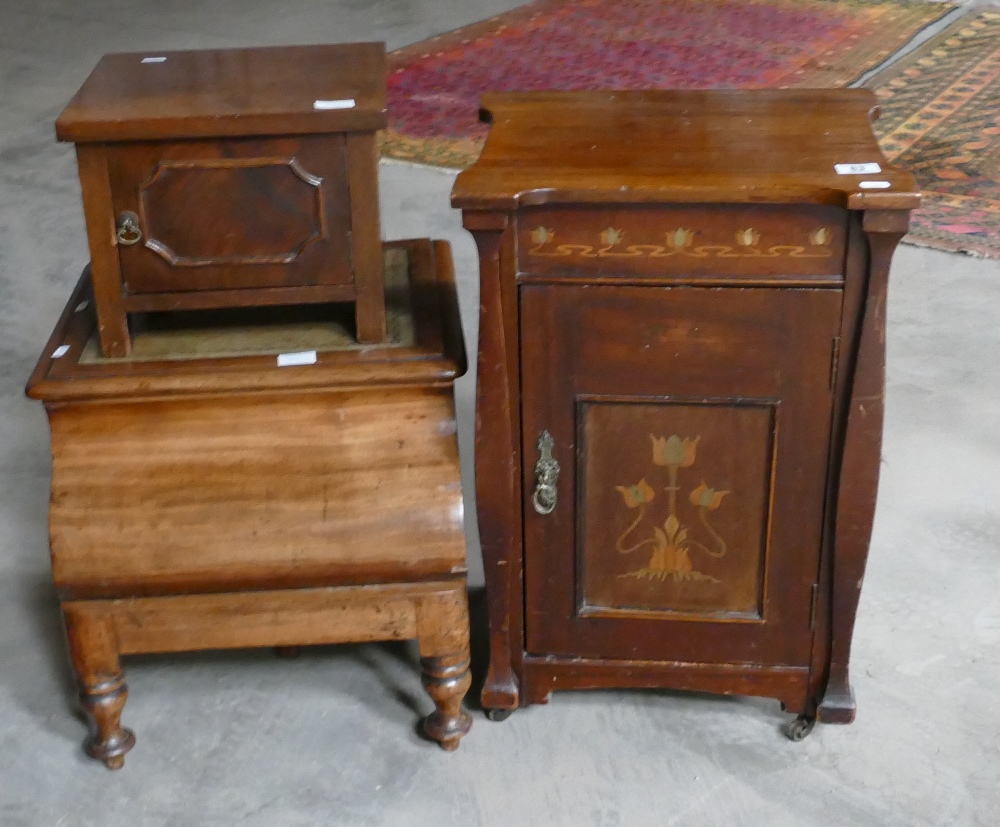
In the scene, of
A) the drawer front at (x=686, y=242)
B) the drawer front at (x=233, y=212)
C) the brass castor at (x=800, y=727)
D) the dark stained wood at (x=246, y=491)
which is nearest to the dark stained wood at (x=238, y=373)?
the dark stained wood at (x=246, y=491)

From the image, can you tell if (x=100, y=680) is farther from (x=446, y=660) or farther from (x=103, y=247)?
(x=103, y=247)

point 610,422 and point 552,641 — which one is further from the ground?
point 610,422

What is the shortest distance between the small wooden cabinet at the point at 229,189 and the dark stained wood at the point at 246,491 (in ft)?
0.32

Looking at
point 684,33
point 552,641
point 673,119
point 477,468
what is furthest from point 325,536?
point 684,33

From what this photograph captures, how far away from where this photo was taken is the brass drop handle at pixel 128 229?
1677 millimetres

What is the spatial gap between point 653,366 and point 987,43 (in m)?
4.44

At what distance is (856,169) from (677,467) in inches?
17.7

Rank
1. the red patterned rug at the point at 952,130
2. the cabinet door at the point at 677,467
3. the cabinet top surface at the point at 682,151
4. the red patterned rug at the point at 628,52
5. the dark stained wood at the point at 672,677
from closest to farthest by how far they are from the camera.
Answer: the cabinet top surface at the point at 682,151 → the cabinet door at the point at 677,467 → the dark stained wood at the point at 672,677 → the red patterned rug at the point at 952,130 → the red patterned rug at the point at 628,52

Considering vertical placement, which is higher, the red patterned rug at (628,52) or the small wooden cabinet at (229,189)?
the small wooden cabinet at (229,189)

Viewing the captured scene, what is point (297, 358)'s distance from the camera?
5.71 ft

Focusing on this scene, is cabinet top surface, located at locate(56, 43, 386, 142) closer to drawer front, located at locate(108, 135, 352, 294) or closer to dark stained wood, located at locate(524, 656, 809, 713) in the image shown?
drawer front, located at locate(108, 135, 352, 294)

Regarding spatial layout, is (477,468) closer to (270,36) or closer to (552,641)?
(552,641)

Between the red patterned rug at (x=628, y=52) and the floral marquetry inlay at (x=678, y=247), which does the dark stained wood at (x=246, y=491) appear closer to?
the floral marquetry inlay at (x=678, y=247)

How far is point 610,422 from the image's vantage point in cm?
167
